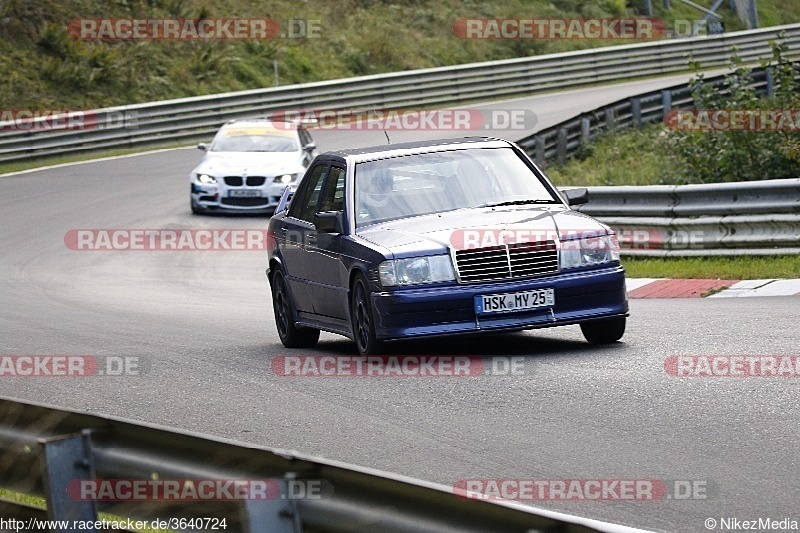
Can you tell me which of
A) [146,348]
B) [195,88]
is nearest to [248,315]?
[146,348]

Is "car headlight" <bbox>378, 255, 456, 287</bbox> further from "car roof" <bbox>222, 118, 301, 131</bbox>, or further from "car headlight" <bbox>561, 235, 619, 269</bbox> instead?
"car roof" <bbox>222, 118, 301, 131</bbox>

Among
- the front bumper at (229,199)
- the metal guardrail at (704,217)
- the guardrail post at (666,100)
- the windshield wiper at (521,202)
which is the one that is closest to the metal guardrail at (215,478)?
the windshield wiper at (521,202)

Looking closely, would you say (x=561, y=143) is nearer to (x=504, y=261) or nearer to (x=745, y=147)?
(x=745, y=147)

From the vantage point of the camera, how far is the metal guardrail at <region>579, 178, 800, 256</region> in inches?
622

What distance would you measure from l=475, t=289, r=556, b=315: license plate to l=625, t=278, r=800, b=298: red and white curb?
413 centimetres

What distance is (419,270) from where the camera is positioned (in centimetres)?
1007

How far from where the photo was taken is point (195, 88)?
38.5m

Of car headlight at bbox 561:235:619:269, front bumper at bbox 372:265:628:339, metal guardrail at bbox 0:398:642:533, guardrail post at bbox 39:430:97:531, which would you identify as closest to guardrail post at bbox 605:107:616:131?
car headlight at bbox 561:235:619:269

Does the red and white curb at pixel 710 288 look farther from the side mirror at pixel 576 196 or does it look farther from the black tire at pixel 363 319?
the black tire at pixel 363 319

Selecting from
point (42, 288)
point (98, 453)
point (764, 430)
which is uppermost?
point (98, 453)

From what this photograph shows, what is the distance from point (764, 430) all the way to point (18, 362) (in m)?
6.64

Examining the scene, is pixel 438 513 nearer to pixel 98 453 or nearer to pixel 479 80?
pixel 98 453

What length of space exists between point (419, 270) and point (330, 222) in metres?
1.27

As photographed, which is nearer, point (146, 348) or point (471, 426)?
point (471, 426)
